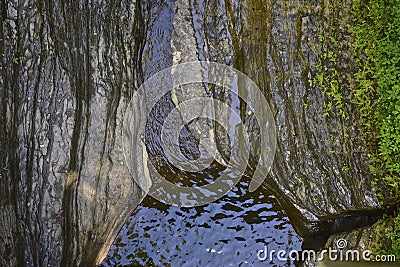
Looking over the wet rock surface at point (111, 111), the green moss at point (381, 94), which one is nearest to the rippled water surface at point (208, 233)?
the wet rock surface at point (111, 111)

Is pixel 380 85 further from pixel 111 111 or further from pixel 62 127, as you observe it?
pixel 62 127

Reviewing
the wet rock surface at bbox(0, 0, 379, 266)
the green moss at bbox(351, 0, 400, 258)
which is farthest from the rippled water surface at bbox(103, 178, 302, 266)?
the green moss at bbox(351, 0, 400, 258)

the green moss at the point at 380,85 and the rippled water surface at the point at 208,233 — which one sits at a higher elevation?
the green moss at the point at 380,85

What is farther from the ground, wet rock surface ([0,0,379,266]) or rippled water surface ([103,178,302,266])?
wet rock surface ([0,0,379,266])

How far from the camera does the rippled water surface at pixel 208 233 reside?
113 inches

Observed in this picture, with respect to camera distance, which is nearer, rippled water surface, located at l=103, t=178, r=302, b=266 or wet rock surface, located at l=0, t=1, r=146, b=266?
wet rock surface, located at l=0, t=1, r=146, b=266

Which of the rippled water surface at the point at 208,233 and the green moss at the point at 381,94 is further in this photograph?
the rippled water surface at the point at 208,233

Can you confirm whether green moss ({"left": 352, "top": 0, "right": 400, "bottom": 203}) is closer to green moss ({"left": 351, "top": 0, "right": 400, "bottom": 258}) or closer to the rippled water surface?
green moss ({"left": 351, "top": 0, "right": 400, "bottom": 258})

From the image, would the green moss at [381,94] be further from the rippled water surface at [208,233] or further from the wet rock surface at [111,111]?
the rippled water surface at [208,233]

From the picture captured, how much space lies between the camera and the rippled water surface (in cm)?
288

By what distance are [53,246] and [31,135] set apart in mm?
666

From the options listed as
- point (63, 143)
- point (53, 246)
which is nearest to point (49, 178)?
point (63, 143)

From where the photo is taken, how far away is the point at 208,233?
2.93 metres

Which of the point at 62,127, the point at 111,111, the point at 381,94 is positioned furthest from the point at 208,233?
the point at 381,94
